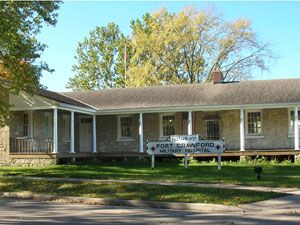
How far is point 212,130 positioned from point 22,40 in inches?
569

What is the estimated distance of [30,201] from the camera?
14391 mm

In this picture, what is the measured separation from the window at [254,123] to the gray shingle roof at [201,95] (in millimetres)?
1075

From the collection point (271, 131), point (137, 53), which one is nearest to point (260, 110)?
point (271, 131)

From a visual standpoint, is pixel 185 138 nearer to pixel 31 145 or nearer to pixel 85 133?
pixel 31 145

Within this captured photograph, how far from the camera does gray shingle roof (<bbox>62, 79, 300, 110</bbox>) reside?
2839 cm

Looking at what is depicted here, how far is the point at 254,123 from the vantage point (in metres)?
29.1

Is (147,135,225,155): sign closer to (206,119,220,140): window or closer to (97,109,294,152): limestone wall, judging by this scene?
(97,109,294,152): limestone wall

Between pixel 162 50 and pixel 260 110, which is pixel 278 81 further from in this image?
pixel 162 50

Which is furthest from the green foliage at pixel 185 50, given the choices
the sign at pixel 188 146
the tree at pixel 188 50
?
the sign at pixel 188 146

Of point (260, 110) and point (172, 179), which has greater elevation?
point (260, 110)

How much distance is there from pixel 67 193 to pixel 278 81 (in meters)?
20.0

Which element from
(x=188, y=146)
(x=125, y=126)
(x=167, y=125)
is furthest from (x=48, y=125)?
(x=188, y=146)

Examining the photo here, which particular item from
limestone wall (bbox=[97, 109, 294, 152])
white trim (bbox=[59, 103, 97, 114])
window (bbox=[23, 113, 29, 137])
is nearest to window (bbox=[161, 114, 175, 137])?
limestone wall (bbox=[97, 109, 294, 152])

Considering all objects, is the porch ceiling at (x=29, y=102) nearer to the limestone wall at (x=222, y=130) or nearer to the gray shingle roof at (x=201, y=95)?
the gray shingle roof at (x=201, y=95)
